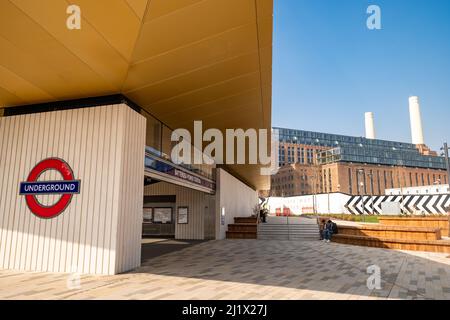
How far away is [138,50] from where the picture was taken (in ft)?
23.9

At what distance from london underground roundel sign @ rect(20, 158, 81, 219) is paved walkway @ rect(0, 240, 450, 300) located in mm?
1722

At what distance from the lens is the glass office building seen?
104 meters

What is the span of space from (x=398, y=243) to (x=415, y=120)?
10212cm

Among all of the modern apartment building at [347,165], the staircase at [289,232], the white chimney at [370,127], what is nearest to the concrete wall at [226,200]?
the staircase at [289,232]

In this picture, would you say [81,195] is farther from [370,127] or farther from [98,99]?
[370,127]

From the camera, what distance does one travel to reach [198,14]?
21.2ft

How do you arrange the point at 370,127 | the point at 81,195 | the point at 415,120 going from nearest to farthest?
the point at 81,195, the point at 415,120, the point at 370,127

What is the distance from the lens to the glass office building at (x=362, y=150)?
104312 mm

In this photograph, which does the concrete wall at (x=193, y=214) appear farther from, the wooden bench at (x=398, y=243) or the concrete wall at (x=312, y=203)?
the concrete wall at (x=312, y=203)

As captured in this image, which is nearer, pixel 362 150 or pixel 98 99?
pixel 98 99

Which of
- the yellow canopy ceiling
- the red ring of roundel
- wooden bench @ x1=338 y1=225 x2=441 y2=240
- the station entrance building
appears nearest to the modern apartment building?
wooden bench @ x1=338 y1=225 x2=441 y2=240

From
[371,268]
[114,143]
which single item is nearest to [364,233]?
[371,268]

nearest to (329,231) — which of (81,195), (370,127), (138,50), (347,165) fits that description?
(81,195)
